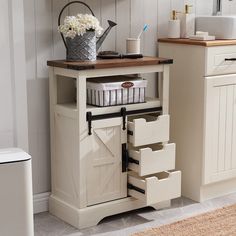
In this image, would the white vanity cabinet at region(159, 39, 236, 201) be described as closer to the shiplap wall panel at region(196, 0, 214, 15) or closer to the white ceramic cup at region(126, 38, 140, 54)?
the white ceramic cup at region(126, 38, 140, 54)

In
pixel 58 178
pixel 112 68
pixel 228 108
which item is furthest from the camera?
pixel 228 108

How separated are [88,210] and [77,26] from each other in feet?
3.16

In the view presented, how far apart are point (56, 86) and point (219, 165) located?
43.2 inches

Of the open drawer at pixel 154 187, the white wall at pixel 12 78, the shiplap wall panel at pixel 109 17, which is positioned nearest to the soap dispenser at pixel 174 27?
the shiplap wall panel at pixel 109 17

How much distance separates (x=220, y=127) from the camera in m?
3.28

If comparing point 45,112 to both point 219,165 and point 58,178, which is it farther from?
point 219,165

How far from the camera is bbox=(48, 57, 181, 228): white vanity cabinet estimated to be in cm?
286

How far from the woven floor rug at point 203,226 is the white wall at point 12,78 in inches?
32.9

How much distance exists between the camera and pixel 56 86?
304 cm

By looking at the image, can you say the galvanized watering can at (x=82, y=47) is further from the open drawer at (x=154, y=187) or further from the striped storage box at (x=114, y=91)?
the open drawer at (x=154, y=187)

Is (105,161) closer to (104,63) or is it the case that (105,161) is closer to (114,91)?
(114,91)

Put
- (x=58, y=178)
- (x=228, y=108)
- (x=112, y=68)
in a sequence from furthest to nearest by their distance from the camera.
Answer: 1. (x=228, y=108)
2. (x=58, y=178)
3. (x=112, y=68)

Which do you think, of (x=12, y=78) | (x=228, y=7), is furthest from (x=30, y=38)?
(x=228, y=7)

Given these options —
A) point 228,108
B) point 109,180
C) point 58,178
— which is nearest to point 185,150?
point 228,108
